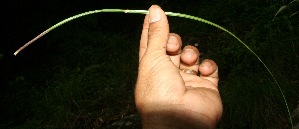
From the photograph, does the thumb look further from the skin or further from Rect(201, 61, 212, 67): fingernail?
Rect(201, 61, 212, 67): fingernail

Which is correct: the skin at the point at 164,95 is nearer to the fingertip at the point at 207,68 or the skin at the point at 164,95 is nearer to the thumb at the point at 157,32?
the thumb at the point at 157,32

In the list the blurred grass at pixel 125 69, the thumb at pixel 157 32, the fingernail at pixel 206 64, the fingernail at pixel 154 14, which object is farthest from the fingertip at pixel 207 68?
the blurred grass at pixel 125 69

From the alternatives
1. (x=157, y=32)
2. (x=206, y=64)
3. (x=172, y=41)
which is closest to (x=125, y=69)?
(x=206, y=64)

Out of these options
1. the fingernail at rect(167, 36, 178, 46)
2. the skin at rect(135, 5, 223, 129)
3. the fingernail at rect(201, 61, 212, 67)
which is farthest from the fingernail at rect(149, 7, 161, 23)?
the fingernail at rect(201, 61, 212, 67)

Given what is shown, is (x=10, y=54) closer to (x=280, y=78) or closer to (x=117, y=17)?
(x=117, y=17)

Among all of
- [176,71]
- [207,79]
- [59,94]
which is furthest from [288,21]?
[59,94]
